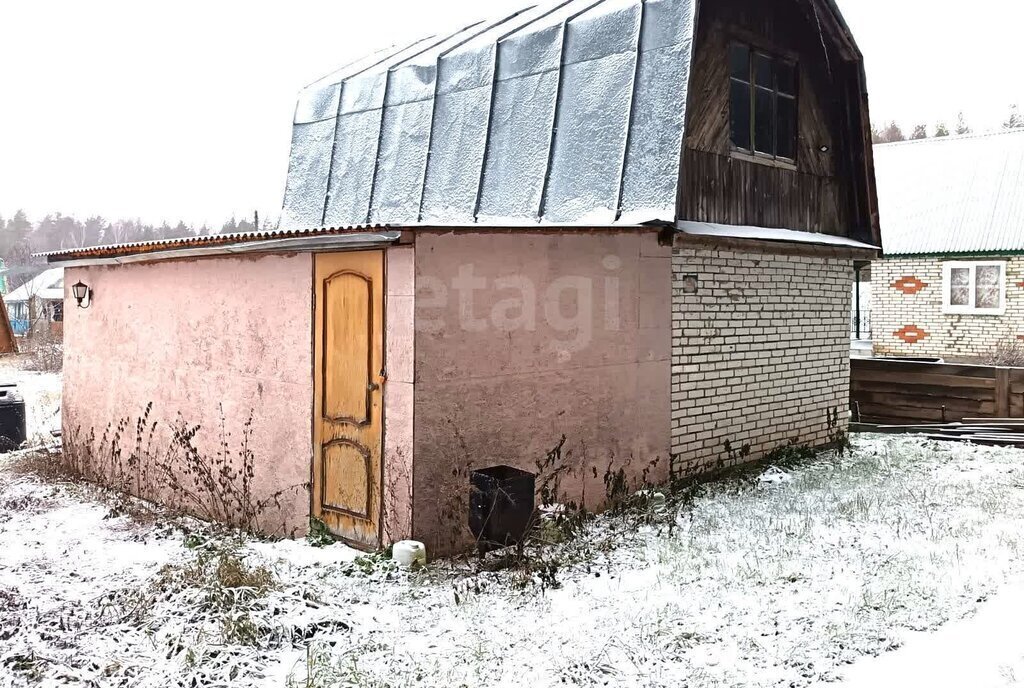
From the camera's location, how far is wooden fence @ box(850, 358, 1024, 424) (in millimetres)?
11695

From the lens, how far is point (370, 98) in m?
12.2

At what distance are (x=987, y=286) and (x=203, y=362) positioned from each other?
17.6 meters

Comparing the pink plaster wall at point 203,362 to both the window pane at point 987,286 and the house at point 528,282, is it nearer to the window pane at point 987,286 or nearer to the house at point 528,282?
the house at point 528,282

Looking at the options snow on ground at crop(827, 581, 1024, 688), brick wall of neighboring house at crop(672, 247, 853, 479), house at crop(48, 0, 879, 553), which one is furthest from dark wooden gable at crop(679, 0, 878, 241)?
snow on ground at crop(827, 581, 1024, 688)

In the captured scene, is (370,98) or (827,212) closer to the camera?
(827,212)

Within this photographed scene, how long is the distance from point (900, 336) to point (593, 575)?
55.3 ft

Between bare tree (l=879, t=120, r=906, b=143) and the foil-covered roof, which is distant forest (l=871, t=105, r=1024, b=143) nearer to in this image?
bare tree (l=879, t=120, r=906, b=143)

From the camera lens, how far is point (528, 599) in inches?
224

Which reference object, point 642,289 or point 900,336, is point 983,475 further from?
point 900,336

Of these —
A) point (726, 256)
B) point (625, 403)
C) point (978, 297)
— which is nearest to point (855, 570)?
point (625, 403)

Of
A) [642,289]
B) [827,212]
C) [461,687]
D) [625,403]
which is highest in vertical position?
[827,212]

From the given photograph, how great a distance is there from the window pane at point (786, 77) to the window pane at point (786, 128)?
0.35ft

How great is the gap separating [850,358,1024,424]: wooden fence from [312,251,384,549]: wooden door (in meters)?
8.65

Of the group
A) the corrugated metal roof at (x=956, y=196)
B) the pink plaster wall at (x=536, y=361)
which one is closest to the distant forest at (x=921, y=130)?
the corrugated metal roof at (x=956, y=196)
